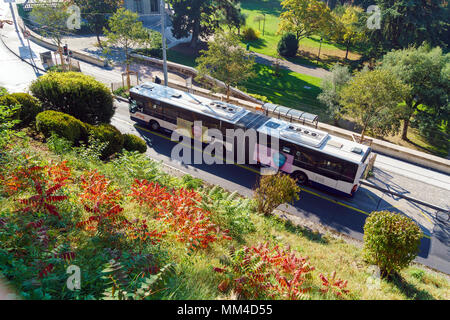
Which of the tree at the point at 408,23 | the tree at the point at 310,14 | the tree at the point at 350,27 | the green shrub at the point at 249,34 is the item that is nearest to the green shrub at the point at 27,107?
the tree at the point at 310,14

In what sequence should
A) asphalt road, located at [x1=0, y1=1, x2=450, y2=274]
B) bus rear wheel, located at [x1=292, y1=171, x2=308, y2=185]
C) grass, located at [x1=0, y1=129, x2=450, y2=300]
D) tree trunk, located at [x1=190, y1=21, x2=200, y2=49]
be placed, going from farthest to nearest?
tree trunk, located at [x1=190, y1=21, x2=200, y2=49]
bus rear wheel, located at [x1=292, y1=171, x2=308, y2=185]
asphalt road, located at [x1=0, y1=1, x2=450, y2=274]
grass, located at [x1=0, y1=129, x2=450, y2=300]

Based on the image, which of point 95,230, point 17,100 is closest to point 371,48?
point 17,100

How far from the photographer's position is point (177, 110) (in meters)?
21.4

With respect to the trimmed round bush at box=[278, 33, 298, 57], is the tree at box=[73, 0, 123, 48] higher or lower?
higher

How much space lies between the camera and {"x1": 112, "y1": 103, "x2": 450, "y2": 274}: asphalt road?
49.6 ft

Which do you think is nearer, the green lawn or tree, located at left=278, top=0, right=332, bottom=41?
the green lawn

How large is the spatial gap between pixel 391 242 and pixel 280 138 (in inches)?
351

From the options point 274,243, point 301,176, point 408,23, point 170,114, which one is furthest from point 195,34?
point 274,243

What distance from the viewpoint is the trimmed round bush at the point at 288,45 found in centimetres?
4622

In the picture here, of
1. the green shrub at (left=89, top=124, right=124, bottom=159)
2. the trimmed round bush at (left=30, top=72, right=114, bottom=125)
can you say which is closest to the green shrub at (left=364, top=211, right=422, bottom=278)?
the green shrub at (left=89, top=124, right=124, bottom=159)

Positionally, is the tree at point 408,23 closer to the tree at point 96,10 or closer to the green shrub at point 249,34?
the green shrub at point 249,34

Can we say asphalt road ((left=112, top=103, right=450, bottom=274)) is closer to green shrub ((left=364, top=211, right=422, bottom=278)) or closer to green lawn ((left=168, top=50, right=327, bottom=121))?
green shrub ((left=364, top=211, right=422, bottom=278))

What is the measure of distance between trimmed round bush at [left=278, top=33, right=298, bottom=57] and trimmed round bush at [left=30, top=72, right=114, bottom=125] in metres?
34.3

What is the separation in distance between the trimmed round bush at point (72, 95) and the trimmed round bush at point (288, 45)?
112 feet
